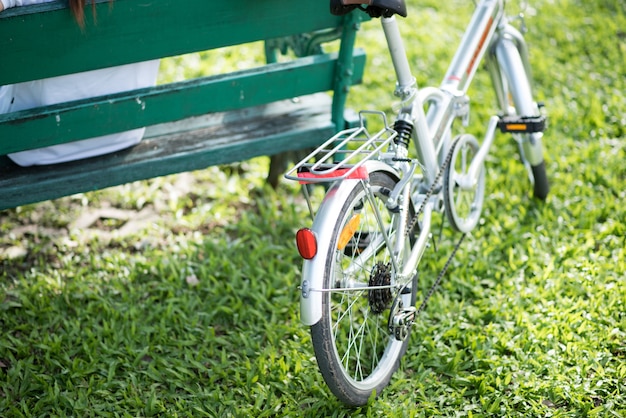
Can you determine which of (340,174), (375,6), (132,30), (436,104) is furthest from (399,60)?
(132,30)

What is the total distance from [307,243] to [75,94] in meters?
1.35

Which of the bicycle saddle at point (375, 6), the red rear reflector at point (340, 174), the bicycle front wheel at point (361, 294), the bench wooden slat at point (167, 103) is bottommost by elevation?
the bicycle front wheel at point (361, 294)

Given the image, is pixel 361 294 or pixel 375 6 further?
pixel 361 294

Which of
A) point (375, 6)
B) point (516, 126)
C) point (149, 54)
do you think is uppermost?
point (375, 6)

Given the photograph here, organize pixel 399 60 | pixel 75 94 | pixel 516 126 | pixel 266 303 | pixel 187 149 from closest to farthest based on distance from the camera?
1. pixel 399 60
2. pixel 75 94
3. pixel 187 149
4. pixel 266 303
5. pixel 516 126

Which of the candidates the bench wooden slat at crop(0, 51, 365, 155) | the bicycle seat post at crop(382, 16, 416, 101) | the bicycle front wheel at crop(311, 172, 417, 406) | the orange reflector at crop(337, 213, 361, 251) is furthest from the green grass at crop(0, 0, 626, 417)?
the bicycle seat post at crop(382, 16, 416, 101)

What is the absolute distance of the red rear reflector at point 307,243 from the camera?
93.9 inches

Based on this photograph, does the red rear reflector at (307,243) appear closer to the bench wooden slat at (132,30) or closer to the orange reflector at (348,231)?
the orange reflector at (348,231)

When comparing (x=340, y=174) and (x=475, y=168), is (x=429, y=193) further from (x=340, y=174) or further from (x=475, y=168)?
(x=340, y=174)

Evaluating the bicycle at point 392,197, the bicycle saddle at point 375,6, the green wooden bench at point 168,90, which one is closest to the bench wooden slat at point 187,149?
the green wooden bench at point 168,90

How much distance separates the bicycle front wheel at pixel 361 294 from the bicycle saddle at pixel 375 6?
582 mm

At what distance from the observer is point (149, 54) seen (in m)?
2.97

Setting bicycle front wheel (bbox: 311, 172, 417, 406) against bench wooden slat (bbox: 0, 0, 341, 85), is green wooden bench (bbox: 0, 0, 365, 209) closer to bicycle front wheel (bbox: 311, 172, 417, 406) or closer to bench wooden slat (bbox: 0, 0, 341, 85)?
bench wooden slat (bbox: 0, 0, 341, 85)

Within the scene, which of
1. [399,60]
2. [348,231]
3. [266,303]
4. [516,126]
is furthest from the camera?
[516,126]
